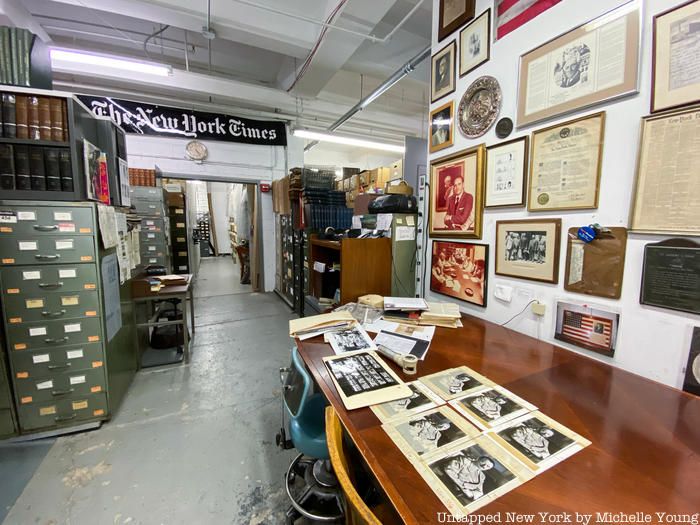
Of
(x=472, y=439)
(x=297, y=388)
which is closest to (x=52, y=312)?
(x=297, y=388)

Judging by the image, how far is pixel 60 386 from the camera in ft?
5.98

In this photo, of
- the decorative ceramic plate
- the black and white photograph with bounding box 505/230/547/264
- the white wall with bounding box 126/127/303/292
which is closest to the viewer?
the black and white photograph with bounding box 505/230/547/264

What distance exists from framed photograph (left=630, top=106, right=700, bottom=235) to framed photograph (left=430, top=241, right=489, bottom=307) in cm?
72

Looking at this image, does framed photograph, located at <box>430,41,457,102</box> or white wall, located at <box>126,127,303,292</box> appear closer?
framed photograph, located at <box>430,41,457,102</box>

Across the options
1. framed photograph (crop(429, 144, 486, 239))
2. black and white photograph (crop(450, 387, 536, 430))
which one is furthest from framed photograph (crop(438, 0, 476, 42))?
black and white photograph (crop(450, 387, 536, 430))

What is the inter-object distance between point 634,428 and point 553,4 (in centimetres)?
174

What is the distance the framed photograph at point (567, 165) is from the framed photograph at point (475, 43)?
2.15 feet

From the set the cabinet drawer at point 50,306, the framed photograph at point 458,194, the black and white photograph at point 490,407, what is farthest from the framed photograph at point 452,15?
the cabinet drawer at point 50,306

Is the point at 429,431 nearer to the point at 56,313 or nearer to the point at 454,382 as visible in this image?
the point at 454,382

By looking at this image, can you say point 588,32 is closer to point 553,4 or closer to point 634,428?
point 553,4

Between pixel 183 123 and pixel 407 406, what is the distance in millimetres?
5442

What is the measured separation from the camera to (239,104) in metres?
4.79

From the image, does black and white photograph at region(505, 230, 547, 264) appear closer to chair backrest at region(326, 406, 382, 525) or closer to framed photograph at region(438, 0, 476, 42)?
chair backrest at region(326, 406, 382, 525)

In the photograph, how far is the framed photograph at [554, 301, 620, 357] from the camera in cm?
117
